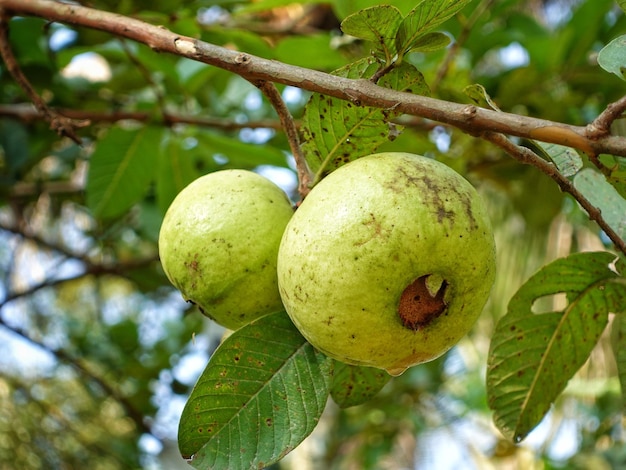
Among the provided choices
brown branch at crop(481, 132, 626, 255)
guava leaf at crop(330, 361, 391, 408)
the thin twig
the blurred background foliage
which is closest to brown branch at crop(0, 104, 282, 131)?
the blurred background foliage

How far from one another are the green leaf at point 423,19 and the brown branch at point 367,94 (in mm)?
114

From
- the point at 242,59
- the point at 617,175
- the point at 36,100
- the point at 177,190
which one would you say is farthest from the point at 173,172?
the point at 617,175

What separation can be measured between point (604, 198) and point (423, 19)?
539 mm

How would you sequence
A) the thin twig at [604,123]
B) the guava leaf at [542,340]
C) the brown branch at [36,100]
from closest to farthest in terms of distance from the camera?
the thin twig at [604,123] → the guava leaf at [542,340] → the brown branch at [36,100]

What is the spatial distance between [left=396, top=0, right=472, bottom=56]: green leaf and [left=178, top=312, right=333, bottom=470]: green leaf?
A: 1.51 feet

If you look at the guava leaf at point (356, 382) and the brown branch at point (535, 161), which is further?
the guava leaf at point (356, 382)

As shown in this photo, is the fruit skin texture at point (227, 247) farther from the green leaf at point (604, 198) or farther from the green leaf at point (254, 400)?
the green leaf at point (604, 198)

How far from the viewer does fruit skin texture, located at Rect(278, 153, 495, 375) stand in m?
0.87

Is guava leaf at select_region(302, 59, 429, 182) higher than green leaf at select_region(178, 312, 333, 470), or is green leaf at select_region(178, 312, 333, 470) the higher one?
guava leaf at select_region(302, 59, 429, 182)

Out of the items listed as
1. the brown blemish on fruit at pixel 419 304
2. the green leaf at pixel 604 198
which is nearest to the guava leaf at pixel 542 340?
the green leaf at pixel 604 198

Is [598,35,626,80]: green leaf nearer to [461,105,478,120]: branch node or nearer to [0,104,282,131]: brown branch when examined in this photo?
[461,105,478,120]: branch node

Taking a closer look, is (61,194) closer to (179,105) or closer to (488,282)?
(179,105)

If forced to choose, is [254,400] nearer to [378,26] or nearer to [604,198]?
[378,26]

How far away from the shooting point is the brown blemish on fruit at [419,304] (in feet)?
2.97
